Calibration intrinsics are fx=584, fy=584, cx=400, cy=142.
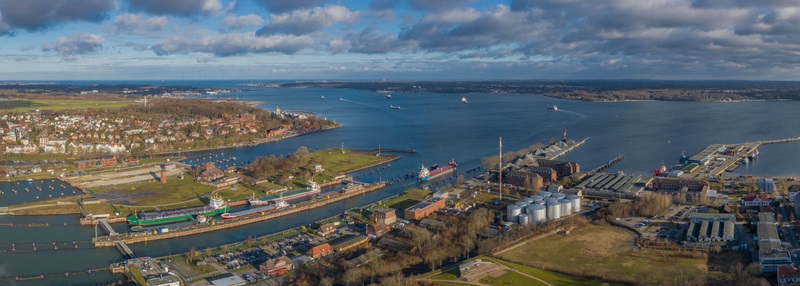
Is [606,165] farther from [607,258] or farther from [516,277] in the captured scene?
[516,277]

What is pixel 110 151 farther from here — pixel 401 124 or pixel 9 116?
pixel 401 124

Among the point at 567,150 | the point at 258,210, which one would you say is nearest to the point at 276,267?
the point at 258,210

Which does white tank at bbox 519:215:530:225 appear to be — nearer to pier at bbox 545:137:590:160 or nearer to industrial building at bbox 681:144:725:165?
pier at bbox 545:137:590:160

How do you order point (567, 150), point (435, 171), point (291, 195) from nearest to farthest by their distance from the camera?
1. point (291, 195)
2. point (435, 171)
3. point (567, 150)

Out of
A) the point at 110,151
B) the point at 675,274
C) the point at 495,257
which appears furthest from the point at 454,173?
the point at 110,151

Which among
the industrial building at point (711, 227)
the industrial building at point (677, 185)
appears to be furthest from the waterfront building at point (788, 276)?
the industrial building at point (677, 185)

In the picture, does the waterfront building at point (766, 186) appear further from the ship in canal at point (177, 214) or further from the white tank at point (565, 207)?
the ship in canal at point (177, 214)
